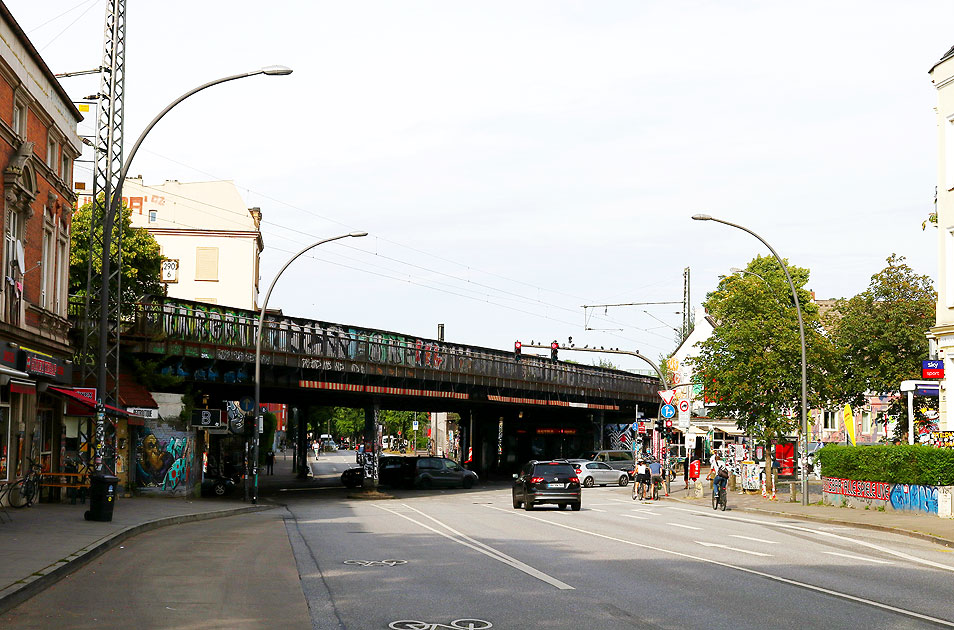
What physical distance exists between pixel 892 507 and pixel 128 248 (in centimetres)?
3078

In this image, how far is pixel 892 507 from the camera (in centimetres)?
2975

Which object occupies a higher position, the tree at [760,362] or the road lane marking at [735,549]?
the tree at [760,362]

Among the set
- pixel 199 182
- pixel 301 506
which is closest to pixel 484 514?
pixel 301 506

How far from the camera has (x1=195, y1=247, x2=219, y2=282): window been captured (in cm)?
7619

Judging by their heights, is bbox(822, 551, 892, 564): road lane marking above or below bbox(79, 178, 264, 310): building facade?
below

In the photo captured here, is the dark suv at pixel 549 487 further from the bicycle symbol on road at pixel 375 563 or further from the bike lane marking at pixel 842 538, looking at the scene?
the bicycle symbol on road at pixel 375 563

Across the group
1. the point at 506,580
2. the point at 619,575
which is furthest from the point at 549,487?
the point at 506,580

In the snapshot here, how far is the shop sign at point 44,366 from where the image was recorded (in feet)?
80.6

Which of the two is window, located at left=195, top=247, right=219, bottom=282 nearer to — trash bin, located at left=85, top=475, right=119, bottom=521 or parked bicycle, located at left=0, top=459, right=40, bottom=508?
parked bicycle, located at left=0, top=459, right=40, bottom=508

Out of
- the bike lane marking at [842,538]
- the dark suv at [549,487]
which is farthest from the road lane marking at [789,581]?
the dark suv at [549,487]

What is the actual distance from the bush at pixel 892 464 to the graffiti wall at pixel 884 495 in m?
0.16

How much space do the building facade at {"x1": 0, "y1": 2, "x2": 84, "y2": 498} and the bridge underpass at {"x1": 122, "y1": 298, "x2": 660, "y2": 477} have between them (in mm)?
7657

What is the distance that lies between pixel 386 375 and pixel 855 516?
25771mm

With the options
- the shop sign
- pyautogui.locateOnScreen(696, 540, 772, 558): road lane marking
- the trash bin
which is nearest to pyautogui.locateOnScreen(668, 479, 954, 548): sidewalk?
pyautogui.locateOnScreen(696, 540, 772, 558): road lane marking
